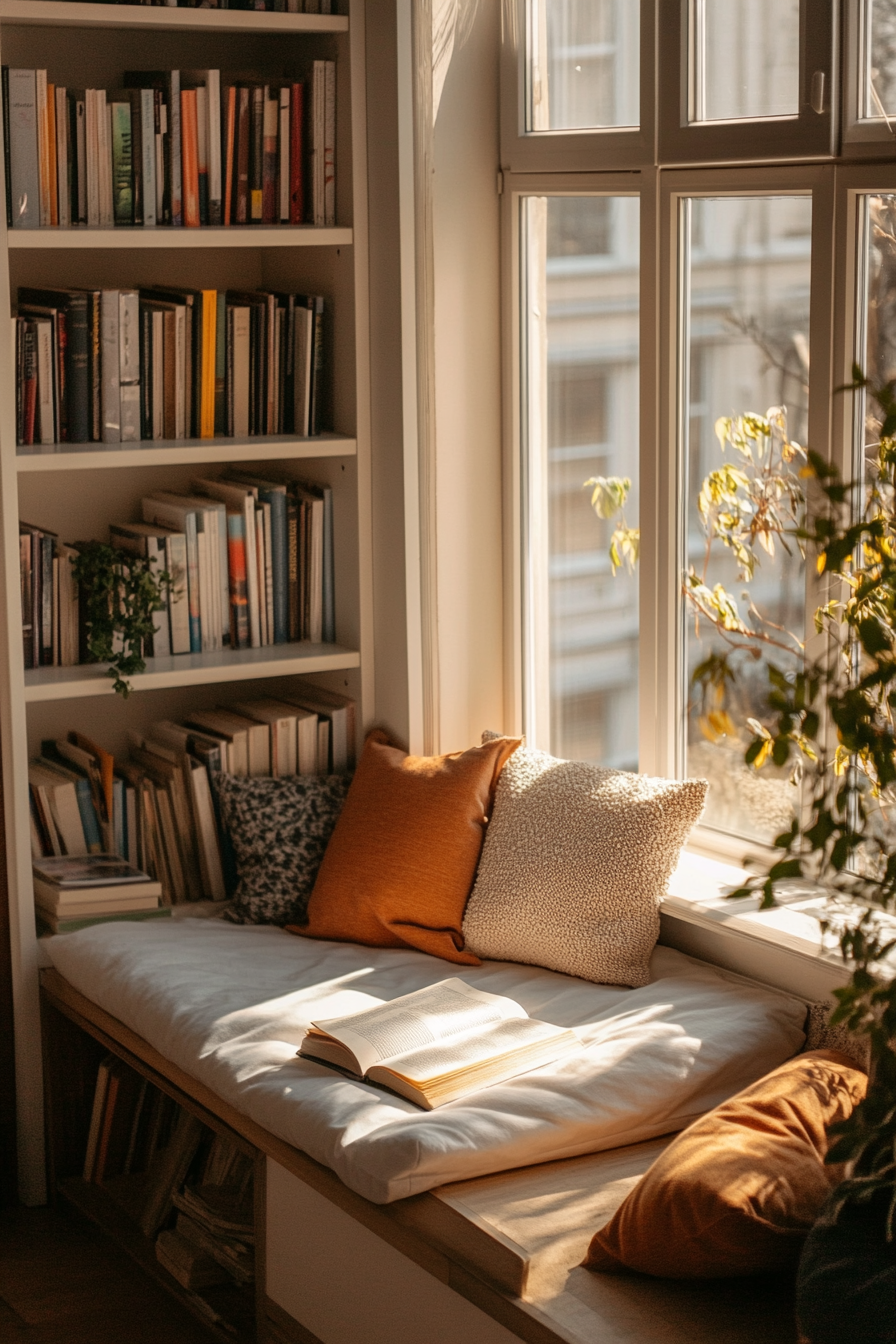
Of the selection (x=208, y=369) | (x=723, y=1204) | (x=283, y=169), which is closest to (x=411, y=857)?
(x=208, y=369)

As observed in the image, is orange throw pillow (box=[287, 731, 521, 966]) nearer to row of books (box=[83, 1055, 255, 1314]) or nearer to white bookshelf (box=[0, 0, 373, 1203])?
white bookshelf (box=[0, 0, 373, 1203])

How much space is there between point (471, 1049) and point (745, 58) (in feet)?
5.32

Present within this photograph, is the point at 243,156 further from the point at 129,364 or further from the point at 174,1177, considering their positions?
the point at 174,1177

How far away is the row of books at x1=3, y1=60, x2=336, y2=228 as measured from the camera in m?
3.03

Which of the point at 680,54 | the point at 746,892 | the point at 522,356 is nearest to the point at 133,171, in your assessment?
the point at 522,356

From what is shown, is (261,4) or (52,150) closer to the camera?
(52,150)

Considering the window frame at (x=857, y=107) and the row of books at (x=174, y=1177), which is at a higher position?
the window frame at (x=857, y=107)

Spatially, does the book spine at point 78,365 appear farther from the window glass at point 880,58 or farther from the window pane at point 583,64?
the window glass at point 880,58

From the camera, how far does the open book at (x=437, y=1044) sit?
2.35 meters

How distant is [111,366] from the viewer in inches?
125

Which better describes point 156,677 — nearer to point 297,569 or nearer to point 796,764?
point 297,569

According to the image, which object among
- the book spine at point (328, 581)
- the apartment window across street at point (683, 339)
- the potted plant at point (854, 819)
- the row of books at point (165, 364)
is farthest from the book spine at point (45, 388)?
the potted plant at point (854, 819)

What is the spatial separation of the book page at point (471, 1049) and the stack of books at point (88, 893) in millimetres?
913

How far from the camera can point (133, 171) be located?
3133mm
